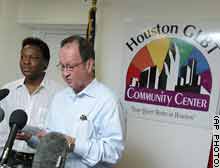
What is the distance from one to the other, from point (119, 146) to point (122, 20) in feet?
6.32

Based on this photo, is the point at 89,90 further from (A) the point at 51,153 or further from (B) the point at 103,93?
(A) the point at 51,153

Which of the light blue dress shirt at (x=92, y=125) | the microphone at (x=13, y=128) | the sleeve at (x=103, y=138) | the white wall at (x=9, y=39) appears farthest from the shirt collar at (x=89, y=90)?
the white wall at (x=9, y=39)

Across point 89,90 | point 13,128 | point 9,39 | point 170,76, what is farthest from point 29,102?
point 9,39

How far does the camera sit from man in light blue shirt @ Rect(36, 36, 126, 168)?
4.80 ft

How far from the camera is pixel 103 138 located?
1.51 metres

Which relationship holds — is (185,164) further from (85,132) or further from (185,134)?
(85,132)

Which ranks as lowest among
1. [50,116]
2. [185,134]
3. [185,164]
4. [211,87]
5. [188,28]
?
[185,164]

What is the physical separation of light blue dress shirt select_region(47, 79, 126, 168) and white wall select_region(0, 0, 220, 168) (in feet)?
4.60

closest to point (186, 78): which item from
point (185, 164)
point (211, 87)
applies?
point (211, 87)

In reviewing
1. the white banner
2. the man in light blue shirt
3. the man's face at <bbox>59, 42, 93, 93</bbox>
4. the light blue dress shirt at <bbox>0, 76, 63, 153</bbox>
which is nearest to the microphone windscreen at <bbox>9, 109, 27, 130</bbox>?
the man in light blue shirt

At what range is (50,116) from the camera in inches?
69.3

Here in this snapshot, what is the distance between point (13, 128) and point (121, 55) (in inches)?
87.1

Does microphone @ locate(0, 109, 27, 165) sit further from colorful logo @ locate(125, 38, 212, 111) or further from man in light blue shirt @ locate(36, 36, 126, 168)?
colorful logo @ locate(125, 38, 212, 111)

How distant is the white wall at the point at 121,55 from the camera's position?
2814 mm
